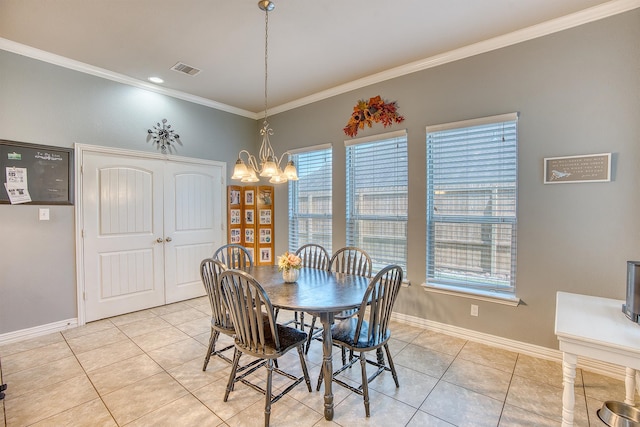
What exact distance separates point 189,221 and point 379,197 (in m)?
2.70

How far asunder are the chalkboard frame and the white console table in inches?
174

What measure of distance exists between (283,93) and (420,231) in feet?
8.56

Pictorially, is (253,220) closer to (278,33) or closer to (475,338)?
(278,33)

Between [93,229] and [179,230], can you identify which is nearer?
[93,229]

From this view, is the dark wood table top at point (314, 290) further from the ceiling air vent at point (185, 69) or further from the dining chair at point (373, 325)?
the ceiling air vent at point (185, 69)

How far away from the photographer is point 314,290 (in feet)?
7.50

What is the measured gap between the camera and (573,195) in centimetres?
252

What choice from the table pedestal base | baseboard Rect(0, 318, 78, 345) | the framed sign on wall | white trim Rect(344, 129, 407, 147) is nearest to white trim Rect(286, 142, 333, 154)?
white trim Rect(344, 129, 407, 147)

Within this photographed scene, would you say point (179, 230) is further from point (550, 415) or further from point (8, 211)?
point (550, 415)

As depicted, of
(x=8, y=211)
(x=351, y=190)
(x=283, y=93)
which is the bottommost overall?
(x=8, y=211)

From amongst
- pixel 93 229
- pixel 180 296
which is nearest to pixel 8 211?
pixel 93 229

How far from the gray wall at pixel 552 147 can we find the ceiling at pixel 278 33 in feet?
0.70

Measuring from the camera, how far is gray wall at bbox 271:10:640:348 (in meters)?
2.34

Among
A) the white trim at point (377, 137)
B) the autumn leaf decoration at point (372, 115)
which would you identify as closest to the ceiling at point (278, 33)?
the autumn leaf decoration at point (372, 115)
